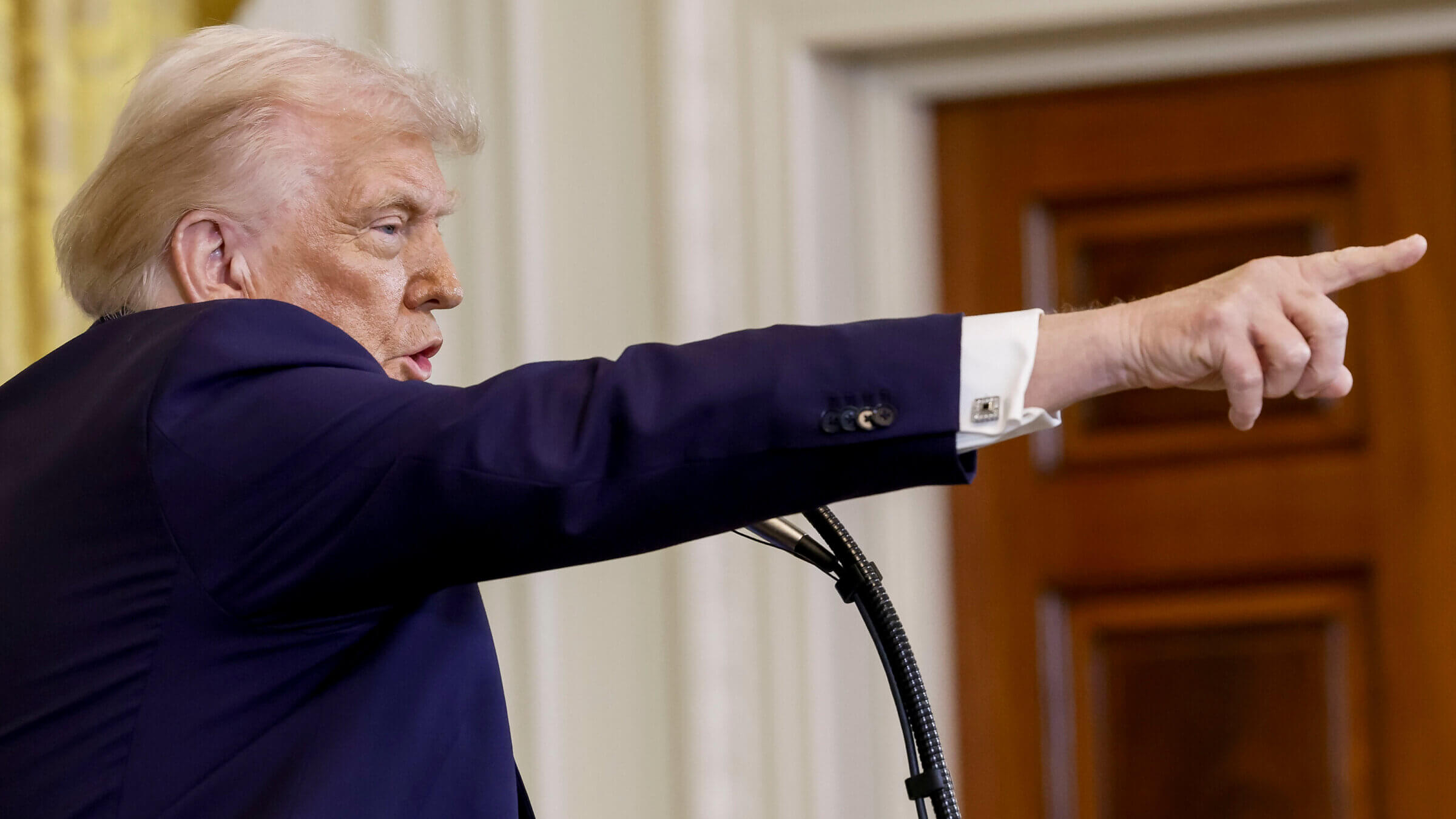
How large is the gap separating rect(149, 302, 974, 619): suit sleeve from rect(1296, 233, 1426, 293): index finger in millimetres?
194

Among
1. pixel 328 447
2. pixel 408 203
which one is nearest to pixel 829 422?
pixel 328 447

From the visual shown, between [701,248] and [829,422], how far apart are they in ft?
4.40

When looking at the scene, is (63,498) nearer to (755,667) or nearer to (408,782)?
(408,782)

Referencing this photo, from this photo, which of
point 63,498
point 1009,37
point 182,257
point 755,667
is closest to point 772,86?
point 1009,37

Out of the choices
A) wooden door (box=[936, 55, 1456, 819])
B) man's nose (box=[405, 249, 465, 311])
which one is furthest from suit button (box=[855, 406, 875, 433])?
wooden door (box=[936, 55, 1456, 819])

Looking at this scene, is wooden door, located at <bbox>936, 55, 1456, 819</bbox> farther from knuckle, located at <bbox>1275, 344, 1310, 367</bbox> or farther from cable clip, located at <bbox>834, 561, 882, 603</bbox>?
knuckle, located at <bbox>1275, 344, 1310, 367</bbox>

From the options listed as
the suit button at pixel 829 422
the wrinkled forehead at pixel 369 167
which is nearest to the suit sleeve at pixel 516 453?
the suit button at pixel 829 422

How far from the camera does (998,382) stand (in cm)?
84

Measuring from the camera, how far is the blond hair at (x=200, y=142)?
3.65 feet

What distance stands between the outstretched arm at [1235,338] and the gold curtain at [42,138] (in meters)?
1.41

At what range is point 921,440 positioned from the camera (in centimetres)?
84

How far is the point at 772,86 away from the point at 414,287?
42.6 inches

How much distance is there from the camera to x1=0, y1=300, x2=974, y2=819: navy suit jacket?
84 centimetres

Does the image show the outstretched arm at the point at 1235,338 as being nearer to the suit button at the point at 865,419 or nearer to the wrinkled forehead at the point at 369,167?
the suit button at the point at 865,419
